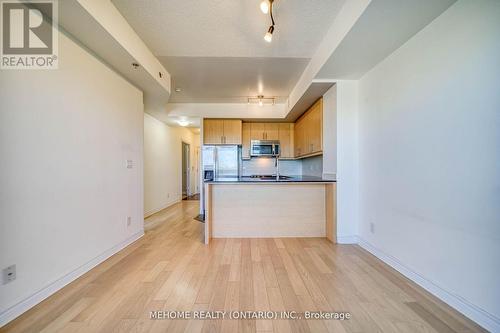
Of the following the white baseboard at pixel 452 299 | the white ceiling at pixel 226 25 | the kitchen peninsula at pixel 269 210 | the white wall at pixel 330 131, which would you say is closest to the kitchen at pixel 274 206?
the kitchen peninsula at pixel 269 210

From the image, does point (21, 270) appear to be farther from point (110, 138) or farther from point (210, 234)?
point (210, 234)

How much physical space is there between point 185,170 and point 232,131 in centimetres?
315

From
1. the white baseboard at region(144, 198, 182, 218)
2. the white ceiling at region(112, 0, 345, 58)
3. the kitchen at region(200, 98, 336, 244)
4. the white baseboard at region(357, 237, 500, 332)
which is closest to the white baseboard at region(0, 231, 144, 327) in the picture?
the kitchen at region(200, 98, 336, 244)

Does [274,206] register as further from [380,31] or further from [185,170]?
[185,170]

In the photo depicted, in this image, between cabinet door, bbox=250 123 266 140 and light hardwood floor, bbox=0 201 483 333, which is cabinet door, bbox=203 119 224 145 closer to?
cabinet door, bbox=250 123 266 140

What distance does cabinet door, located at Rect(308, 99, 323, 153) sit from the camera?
335 centimetres

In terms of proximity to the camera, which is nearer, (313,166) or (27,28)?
(27,28)

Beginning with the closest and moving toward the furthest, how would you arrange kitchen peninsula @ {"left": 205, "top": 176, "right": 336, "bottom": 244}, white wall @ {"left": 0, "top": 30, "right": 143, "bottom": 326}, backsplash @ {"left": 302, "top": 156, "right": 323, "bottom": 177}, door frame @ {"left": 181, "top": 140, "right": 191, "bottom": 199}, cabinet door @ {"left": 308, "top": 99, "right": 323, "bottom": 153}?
white wall @ {"left": 0, "top": 30, "right": 143, "bottom": 326}
kitchen peninsula @ {"left": 205, "top": 176, "right": 336, "bottom": 244}
cabinet door @ {"left": 308, "top": 99, "right": 323, "bottom": 153}
backsplash @ {"left": 302, "top": 156, "right": 323, "bottom": 177}
door frame @ {"left": 181, "top": 140, "right": 191, "bottom": 199}

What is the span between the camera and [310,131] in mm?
3896

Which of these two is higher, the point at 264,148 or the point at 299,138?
the point at 299,138

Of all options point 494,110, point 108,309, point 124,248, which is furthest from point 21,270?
point 494,110

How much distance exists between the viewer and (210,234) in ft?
9.67

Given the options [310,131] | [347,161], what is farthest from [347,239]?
[310,131]

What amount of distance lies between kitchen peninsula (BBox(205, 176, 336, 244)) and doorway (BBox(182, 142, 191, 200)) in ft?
13.8
